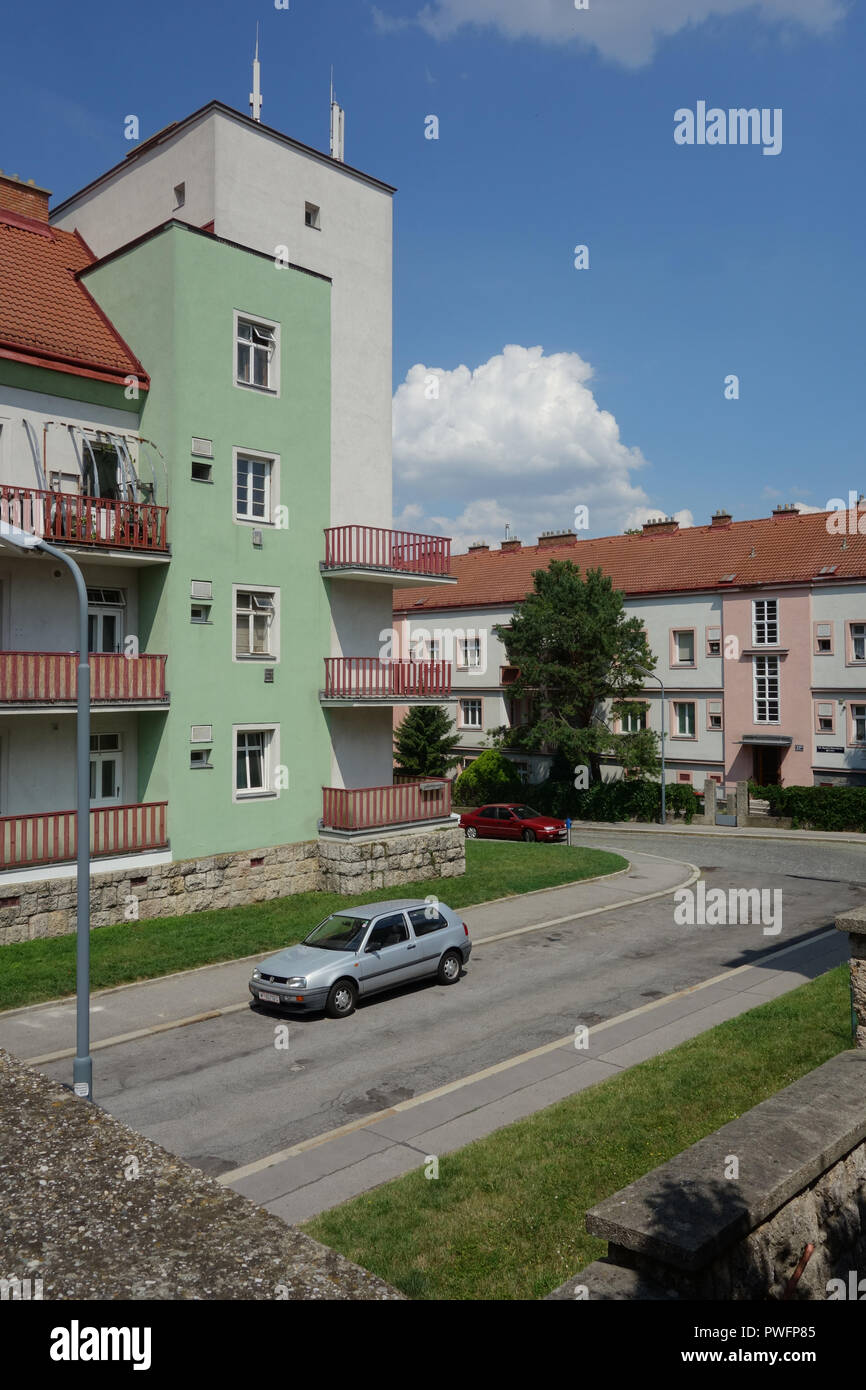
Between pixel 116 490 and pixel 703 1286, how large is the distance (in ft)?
60.4

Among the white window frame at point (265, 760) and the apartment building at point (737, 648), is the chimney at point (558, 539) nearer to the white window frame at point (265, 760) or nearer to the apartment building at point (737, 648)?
the apartment building at point (737, 648)

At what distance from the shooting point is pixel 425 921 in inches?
634

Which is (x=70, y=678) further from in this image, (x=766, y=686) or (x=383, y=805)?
(x=766, y=686)

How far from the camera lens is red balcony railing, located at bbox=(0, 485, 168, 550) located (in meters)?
17.5

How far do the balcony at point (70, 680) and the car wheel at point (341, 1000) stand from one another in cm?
672

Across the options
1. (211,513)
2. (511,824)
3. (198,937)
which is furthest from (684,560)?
(198,937)

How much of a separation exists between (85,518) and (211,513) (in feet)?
9.08

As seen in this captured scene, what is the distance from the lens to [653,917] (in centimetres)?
2148

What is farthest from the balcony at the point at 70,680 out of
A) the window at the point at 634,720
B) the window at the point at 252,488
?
the window at the point at 634,720

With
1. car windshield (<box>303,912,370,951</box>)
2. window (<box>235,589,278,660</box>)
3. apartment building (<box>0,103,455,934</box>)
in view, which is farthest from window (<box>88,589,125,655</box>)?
car windshield (<box>303,912,370,951</box>)

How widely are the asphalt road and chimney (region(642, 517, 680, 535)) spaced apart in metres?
29.1

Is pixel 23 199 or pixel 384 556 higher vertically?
pixel 23 199

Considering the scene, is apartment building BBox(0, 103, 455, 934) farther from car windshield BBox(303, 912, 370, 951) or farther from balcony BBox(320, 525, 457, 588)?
car windshield BBox(303, 912, 370, 951)
